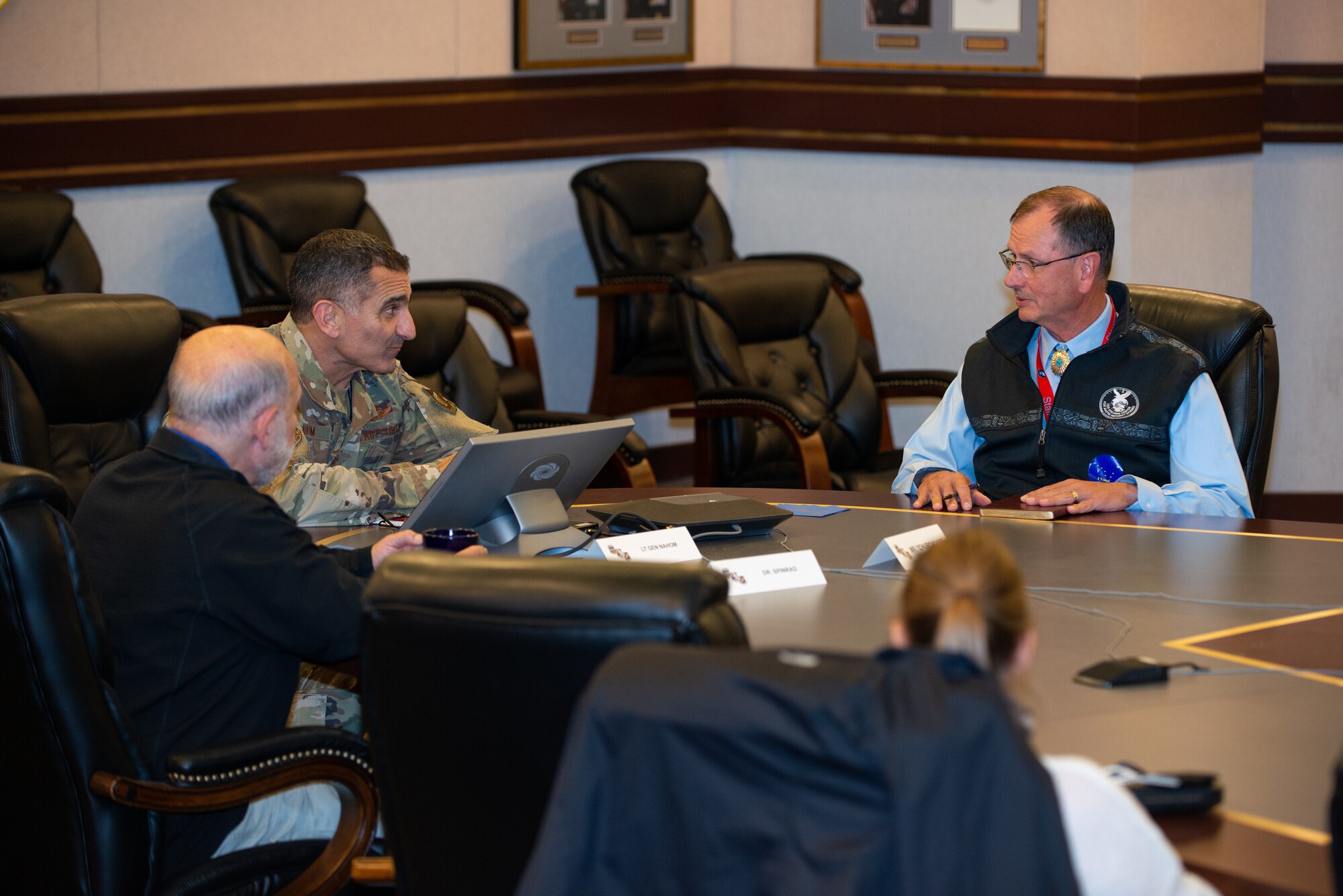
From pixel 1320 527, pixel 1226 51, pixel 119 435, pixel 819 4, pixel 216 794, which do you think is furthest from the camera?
pixel 819 4

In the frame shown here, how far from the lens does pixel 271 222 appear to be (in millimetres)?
4965

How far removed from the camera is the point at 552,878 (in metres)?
1.40

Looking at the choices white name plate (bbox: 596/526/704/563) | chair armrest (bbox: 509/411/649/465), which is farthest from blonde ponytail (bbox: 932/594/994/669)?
chair armrest (bbox: 509/411/649/465)

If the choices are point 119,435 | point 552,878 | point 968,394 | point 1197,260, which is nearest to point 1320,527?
point 968,394

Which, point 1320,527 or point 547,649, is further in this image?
point 1320,527

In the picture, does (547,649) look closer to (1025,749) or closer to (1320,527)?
(1025,749)

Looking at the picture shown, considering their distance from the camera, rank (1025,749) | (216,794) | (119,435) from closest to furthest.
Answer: (1025,749) → (216,794) → (119,435)

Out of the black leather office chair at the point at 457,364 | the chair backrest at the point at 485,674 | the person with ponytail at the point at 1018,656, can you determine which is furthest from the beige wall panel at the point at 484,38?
the person with ponytail at the point at 1018,656

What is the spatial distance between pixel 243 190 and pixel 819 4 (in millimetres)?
2315

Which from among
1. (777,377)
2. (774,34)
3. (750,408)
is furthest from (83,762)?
(774,34)

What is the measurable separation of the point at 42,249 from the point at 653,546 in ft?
9.33

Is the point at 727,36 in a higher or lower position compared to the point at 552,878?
higher

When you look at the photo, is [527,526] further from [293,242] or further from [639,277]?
[639,277]

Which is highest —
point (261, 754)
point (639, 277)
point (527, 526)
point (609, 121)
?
point (609, 121)
